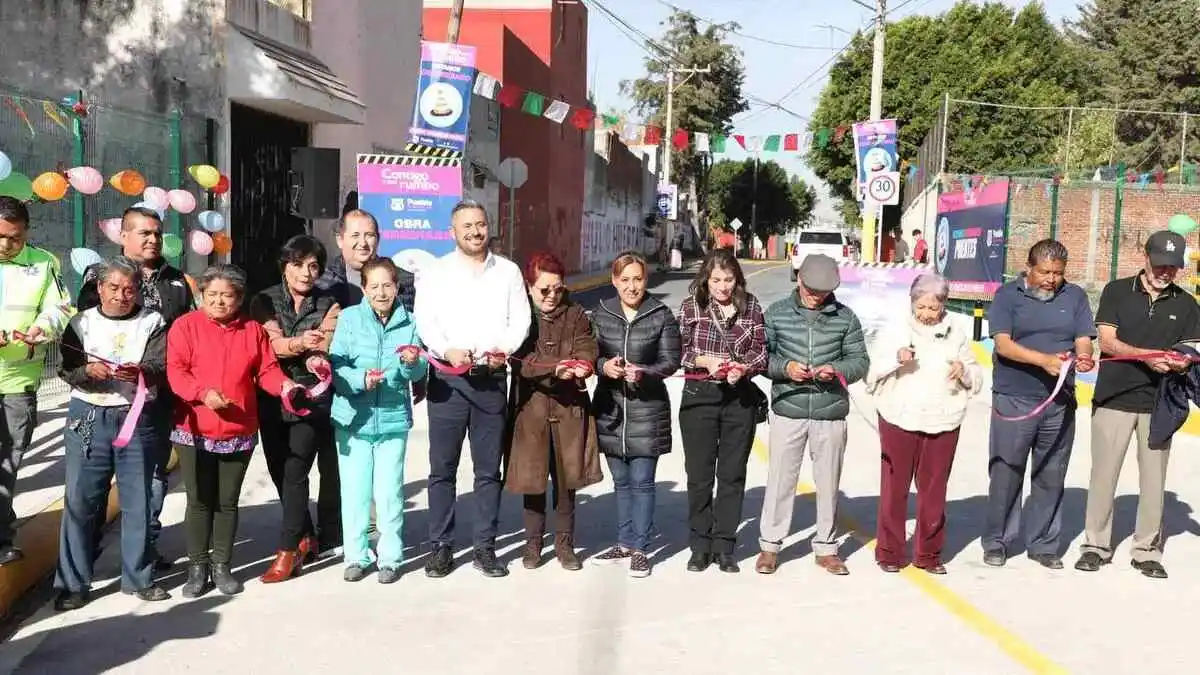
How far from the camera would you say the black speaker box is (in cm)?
1393

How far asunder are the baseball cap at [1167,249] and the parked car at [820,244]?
98.9ft

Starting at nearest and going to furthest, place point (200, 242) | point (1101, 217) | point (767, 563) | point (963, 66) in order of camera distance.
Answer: point (767, 563) < point (200, 242) < point (1101, 217) < point (963, 66)

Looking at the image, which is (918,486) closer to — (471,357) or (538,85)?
(471,357)

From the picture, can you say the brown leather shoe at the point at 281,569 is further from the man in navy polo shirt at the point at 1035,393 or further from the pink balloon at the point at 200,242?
the pink balloon at the point at 200,242

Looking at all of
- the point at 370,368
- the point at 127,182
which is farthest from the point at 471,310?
the point at 127,182

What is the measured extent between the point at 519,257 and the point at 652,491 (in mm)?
27095

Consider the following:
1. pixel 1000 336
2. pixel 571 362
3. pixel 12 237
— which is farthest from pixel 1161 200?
pixel 12 237

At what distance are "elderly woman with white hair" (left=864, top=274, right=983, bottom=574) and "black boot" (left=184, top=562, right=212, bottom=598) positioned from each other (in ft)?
11.3

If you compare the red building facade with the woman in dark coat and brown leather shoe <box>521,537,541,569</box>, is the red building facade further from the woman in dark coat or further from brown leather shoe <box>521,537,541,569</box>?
brown leather shoe <box>521,537,541,569</box>

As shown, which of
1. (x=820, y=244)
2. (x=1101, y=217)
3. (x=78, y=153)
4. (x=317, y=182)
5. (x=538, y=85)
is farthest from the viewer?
(x=820, y=244)

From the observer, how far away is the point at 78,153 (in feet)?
38.2

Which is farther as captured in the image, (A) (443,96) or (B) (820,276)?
(A) (443,96)

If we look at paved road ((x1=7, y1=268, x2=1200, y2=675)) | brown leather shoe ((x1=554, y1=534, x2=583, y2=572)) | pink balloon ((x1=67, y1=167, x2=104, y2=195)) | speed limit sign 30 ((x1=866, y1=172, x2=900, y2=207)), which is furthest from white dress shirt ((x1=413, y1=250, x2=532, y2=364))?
speed limit sign 30 ((x1=866, y1=172, x2=900, y2=207))

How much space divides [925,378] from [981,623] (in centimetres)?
130
